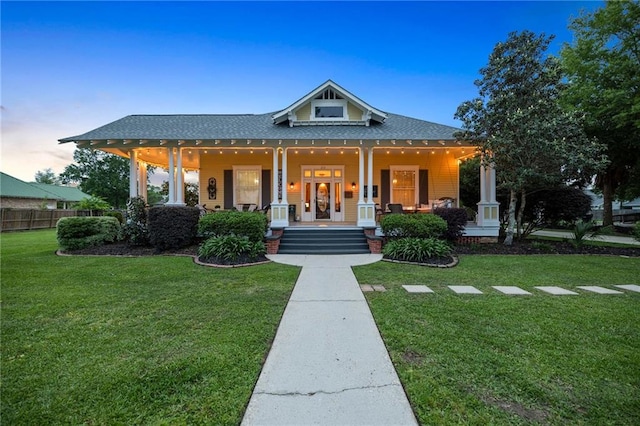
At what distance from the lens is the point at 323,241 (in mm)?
9586

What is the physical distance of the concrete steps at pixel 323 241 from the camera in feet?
29.7

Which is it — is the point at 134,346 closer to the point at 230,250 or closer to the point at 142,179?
the point at 230,250

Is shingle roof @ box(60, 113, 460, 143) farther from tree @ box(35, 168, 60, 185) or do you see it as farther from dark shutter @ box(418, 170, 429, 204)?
tree @ box(35, 168, 60, 185)

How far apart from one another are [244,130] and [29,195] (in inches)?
1129

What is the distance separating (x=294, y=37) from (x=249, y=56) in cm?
269

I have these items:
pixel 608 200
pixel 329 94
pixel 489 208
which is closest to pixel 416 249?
pixel 489 208

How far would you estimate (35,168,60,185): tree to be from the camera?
55.0 meters

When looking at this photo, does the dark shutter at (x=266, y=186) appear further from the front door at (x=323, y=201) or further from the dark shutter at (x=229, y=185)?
the front door at (x=323, y=201)

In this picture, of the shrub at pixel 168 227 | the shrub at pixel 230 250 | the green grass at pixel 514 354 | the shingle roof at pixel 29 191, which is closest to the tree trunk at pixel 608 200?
the green grass at pixel 514 354

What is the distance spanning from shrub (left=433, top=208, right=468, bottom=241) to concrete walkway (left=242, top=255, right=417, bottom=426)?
21.5 ft

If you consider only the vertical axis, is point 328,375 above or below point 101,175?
below

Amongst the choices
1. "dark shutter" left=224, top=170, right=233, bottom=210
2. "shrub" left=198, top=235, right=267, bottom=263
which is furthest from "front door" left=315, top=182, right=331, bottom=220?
"shrub" left=198, top=235, right=267, bottom=263

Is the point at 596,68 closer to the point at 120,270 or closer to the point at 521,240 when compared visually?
the point at 521,240

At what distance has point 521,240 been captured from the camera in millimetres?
10742
